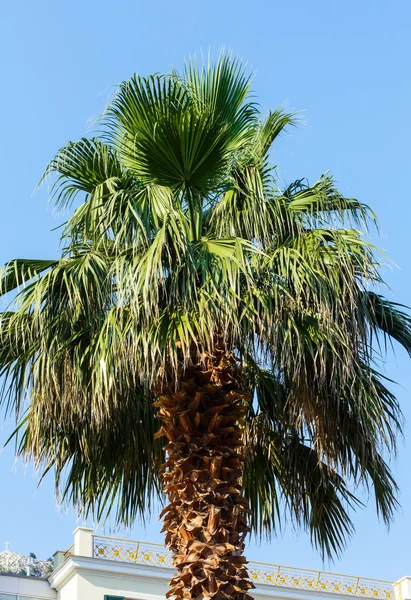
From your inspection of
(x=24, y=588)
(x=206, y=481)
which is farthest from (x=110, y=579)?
(x=206, y=481)

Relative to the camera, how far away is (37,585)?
29750mm

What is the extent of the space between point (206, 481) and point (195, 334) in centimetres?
114

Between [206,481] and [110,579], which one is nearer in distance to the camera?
[206,481]

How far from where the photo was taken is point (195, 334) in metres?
7.93

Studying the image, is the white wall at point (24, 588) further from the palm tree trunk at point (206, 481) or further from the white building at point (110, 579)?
the palm tree trunk at point (206, 481)

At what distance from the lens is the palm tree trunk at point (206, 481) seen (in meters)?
7.57

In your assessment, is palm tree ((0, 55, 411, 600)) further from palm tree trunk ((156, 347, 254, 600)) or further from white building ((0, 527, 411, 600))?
white building ((0, 527, 411, 600))

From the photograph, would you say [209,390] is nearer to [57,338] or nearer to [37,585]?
[57,338]

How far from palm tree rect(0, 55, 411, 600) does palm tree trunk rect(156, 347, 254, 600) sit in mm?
14

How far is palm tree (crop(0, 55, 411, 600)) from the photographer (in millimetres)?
7816

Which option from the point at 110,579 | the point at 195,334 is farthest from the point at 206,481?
the point at 110,579

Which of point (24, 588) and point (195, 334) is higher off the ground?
point (24, 588)

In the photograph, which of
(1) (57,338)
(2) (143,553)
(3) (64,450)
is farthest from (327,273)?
(2) (143,553)

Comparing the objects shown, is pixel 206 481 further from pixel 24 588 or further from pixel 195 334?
pixel 24 588
